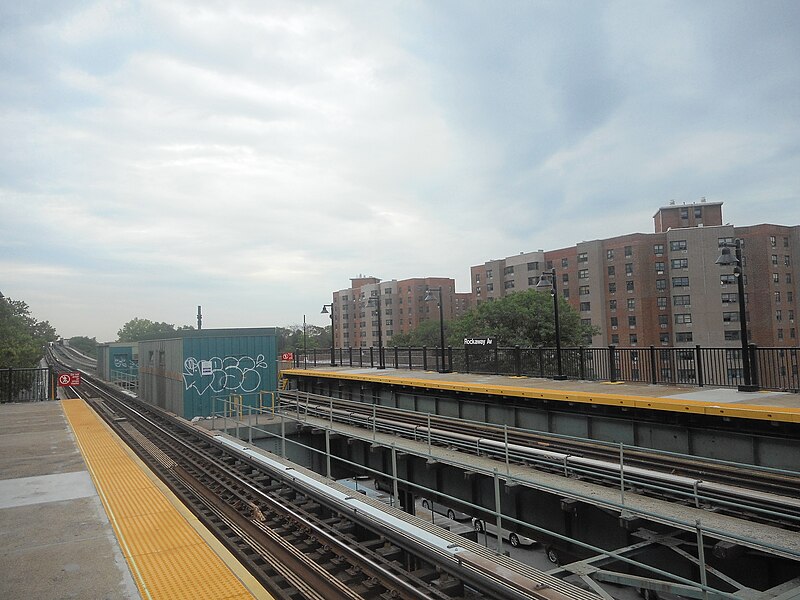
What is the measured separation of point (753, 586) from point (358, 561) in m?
5.83

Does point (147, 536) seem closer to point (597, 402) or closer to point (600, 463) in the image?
point (600, 463)

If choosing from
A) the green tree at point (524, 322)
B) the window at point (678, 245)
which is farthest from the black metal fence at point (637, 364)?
the window at point (678, 245)

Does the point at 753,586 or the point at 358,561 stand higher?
the point at 358,561

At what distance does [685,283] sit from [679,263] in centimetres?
245

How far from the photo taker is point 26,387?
3247 cm

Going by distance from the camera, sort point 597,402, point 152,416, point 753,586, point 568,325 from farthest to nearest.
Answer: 1. point 568,325
2. point 152,416
3. point 597,402
4. point 753,586

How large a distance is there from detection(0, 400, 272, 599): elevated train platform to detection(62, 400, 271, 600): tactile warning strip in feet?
0.04

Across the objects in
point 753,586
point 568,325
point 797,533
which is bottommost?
point 753,586

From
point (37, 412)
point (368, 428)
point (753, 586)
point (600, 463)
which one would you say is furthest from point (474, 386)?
point (37, 412)

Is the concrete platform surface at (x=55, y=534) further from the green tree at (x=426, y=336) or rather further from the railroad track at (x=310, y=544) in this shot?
the green tree at (x=426, y=336)

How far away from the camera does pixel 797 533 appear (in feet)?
26.3

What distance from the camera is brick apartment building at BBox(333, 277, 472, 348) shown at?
109 metres

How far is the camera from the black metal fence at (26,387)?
3066cm

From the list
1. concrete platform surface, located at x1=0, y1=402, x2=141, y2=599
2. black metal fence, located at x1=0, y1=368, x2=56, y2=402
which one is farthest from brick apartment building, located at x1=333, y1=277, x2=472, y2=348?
concrete platform surface, located at x1=0, y1=402, x2=141, y2=599
